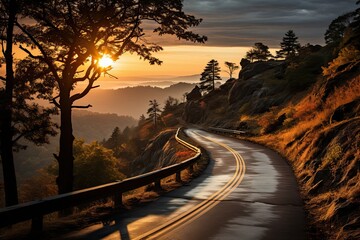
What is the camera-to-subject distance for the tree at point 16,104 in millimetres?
19734

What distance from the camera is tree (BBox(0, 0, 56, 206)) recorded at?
19.7 metres

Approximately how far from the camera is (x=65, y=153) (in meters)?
20.1

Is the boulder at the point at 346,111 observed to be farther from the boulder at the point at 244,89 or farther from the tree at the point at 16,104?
the boulder at the point at 244,89

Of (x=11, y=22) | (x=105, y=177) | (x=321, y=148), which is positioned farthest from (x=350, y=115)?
(x=105, y=177)

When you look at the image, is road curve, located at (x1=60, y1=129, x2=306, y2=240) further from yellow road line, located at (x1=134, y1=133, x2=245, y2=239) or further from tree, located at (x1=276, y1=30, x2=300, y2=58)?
tree, located at (x1=276, y1=30, x2=300, y2=58)

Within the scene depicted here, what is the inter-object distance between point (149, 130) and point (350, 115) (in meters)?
117

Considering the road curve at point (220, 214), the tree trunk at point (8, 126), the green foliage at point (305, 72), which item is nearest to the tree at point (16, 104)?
the tree trunk at point (8, 126)

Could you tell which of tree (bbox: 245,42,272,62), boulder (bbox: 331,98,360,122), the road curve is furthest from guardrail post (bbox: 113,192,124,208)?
tree (bbox: 245,42,272,62)

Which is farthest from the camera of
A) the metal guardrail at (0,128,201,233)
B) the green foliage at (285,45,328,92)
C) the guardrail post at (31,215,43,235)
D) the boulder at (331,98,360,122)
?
the green foliage at (285,45,328,92)

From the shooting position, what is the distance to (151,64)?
23.9 metres

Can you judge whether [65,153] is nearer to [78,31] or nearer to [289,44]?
[78,31]

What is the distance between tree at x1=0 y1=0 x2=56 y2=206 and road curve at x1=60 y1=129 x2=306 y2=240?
9.68 m

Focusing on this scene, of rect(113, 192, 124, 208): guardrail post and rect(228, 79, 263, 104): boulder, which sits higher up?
rect(228, 79, 263, 104): boulder

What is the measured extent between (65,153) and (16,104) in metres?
4.10
